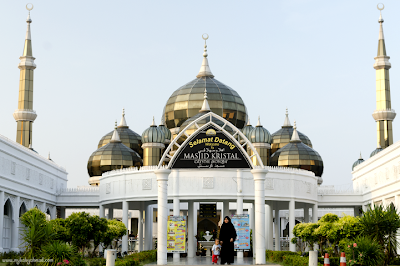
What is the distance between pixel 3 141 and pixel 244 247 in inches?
782

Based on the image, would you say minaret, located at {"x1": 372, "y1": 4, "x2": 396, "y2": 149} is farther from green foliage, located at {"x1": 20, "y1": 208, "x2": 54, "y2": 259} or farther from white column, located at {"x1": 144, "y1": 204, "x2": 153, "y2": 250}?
green foliage, located at {"x1": 20, "y1": 208, "x2": 54, "y2": 259}

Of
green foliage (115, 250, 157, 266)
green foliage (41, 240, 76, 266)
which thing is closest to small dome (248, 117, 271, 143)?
green foliage (115, 250, 157, 266)

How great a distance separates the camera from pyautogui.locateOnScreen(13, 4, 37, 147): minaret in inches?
2304

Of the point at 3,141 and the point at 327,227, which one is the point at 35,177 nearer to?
the point at 3,141

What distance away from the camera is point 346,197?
5650 cm

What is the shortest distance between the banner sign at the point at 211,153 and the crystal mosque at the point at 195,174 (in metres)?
0.06

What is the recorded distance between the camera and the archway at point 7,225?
45.8 metres

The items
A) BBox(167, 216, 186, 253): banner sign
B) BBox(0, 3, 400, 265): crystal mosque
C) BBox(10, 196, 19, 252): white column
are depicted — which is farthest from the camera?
BBox(10, 196, 19, 252): white column

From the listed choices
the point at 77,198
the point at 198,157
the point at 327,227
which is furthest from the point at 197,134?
the point at 77,198

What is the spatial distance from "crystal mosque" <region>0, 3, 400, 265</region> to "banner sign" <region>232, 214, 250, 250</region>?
2.93 metres

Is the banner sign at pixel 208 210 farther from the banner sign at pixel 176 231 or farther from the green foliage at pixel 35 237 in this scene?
the green foliage at pixel 35 237

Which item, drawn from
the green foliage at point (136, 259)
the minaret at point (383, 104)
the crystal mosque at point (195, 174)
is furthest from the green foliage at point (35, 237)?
the minaret at point (383, 104)

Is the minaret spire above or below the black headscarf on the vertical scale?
above

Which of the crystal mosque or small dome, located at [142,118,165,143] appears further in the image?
small dome, located at [142,118,165,143]
